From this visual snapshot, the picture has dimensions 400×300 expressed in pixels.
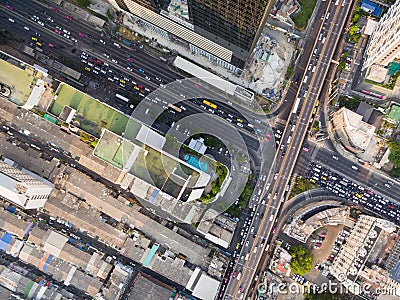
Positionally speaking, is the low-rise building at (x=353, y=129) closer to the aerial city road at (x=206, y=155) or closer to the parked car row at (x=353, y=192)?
the aerial city road at (x=206, y=155)

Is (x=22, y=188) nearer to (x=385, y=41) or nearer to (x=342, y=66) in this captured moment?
(x=342, y=66)

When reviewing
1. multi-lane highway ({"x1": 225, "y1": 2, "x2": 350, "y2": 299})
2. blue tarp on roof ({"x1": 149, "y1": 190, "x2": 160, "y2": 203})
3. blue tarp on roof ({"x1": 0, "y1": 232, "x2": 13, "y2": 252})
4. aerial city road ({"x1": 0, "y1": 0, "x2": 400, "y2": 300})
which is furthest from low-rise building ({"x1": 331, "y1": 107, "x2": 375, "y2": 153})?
A: blue tarp on roof ({"x1": 0, "y1": 232, "x2": 13, "y2": 252})

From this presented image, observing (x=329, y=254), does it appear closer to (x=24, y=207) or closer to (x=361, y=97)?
(x=361, y=97)

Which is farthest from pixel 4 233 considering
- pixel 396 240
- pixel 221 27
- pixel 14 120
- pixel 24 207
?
pixel 396 240

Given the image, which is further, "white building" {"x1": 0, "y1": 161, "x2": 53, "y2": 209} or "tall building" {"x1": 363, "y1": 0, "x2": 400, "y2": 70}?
"white building" {"x1": 0, "y1": 161, "x2": 53, "y2": 209}

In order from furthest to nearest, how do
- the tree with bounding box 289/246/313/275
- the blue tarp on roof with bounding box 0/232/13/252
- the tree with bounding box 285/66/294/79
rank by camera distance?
the tree with bounding box 285/66/294/79
the blue tarp on roof with bounding box 0/232/13/252
the tree with bounding box 289/246/313/275

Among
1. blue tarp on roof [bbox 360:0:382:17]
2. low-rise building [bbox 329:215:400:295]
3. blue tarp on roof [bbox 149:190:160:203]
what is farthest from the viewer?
blue tarp on roof [bbox 360:0:382:17]

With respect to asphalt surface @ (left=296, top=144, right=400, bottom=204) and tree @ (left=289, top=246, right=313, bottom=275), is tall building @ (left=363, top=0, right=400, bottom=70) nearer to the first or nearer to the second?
asphalt surface @ (left=296, top=144, right=400, bottom=204)
